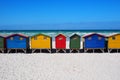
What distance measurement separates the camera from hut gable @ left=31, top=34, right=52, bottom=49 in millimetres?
20859

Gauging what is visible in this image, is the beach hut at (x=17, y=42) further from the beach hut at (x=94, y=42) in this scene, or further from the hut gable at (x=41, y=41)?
the beach hut at (x=94, y=42)

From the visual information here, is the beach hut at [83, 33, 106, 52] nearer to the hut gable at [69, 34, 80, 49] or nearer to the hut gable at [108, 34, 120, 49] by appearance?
the hut gable at [108, 34, 120, 49]

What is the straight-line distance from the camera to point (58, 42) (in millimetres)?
21047

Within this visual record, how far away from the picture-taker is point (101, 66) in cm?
1429

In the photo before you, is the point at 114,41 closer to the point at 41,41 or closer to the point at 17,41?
the point at 41,41

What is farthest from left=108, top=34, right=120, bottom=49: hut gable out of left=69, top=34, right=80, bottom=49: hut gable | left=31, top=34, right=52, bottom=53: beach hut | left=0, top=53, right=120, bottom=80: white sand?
left=31, top=34, right=52, bottom=53: beach hut

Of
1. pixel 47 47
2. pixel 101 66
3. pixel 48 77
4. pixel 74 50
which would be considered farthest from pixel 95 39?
pixel 48 77

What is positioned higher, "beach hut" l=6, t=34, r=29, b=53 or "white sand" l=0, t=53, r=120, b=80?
"beach hut" l=6, t=34, r=29, b=53

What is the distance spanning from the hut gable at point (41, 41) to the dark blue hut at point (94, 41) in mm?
4141

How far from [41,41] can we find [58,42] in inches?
75.7

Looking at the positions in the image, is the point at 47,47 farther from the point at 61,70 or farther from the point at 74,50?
the point at 61,70

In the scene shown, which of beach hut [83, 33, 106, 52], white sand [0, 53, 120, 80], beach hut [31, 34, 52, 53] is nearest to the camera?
white sand [0, 53, 120, 80]

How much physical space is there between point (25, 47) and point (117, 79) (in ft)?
40.8

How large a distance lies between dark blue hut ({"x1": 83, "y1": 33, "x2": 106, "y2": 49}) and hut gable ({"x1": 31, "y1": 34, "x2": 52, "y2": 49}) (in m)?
4.14
